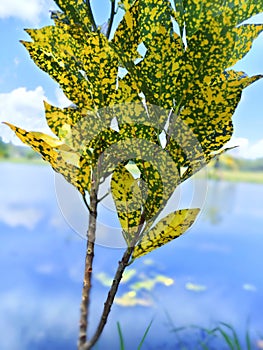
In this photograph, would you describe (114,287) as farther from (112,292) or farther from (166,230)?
(166,230)

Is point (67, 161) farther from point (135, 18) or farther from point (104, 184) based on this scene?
point (135, 18)

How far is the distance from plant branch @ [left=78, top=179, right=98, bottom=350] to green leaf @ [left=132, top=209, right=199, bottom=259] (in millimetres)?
76

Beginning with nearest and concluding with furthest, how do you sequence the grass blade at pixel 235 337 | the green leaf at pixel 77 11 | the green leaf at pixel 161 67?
the green leaf at pixel 161 67 < the green leaf at pixel 77 11 < the grass blade at pixel 235 337

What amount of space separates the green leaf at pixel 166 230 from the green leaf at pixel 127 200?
0.07 ft

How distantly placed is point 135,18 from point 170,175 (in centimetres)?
27

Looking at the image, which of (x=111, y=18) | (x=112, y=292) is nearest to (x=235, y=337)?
(x=112, y=292)

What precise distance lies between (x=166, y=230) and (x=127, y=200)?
0.25 ft

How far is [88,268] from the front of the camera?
2.19 feet

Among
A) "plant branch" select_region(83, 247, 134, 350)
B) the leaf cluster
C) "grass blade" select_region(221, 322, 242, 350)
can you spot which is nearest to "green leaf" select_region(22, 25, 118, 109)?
the leaf cluster

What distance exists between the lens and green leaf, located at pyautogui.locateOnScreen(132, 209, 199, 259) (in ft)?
2.05

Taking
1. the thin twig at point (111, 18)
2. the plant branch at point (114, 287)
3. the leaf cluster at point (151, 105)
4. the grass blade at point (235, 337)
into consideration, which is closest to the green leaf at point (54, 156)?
the leaf cluster at point (151, 105)

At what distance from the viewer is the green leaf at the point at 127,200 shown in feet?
2.12

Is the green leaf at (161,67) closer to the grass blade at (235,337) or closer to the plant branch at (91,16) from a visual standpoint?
the plant branch at (91,16)

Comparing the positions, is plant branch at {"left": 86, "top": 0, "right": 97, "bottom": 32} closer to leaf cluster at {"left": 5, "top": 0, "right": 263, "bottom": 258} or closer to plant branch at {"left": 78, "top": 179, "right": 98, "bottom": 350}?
leaf cluster at {"left": 5, "top": 0, "right": 263, "bottom": 258}
